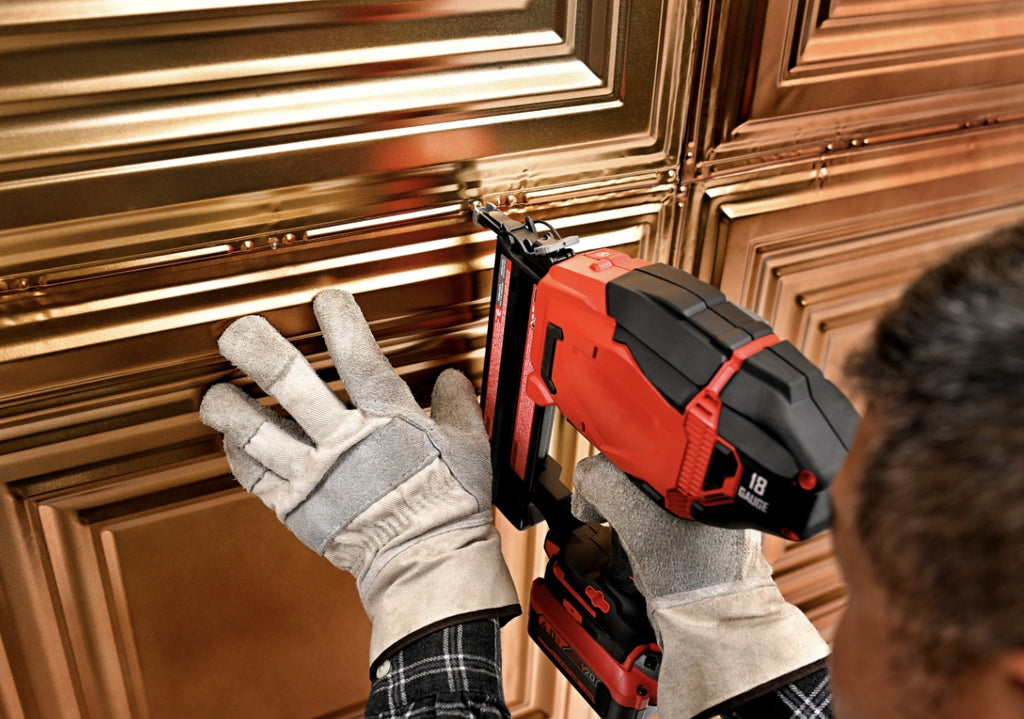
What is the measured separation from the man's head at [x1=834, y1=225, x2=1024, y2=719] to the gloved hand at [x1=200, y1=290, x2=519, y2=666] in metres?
0.56

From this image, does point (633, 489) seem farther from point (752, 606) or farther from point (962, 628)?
point (962, 628)

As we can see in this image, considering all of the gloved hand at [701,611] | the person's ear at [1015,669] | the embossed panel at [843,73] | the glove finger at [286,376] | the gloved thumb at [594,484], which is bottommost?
the gloved hand at [701,611]

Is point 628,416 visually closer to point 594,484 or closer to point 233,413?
point 594,484

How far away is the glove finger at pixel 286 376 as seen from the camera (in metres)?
1.02

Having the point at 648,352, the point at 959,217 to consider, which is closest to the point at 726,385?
the point at 648,352

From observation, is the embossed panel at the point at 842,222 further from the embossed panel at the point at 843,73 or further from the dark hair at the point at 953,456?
the dark hair at the point at 953,456

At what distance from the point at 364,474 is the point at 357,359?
143 mm

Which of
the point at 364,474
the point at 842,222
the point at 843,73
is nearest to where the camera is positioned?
the point at 364,474

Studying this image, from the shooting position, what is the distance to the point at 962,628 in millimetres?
489

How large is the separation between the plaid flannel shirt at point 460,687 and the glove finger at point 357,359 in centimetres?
28

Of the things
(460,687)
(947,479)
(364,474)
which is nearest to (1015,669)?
(947,479)

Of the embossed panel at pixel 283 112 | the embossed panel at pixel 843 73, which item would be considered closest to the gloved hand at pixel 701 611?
the embossed panel at pixel 283 112

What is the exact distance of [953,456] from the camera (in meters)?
0.46

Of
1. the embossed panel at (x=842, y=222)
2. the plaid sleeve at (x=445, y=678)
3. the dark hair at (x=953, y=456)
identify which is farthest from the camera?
the embossed panel at (x=842, y=222)
